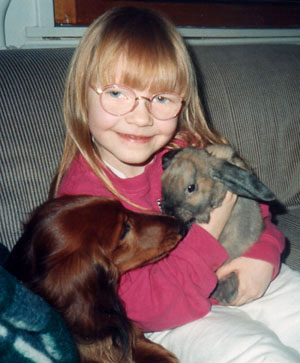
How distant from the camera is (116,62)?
4.94ft

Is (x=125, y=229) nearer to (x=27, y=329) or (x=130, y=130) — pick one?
(x=130, y=130)

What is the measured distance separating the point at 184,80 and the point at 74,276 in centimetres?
87

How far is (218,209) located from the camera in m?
1.64

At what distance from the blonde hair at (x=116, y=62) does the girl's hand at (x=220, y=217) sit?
361 millimetres

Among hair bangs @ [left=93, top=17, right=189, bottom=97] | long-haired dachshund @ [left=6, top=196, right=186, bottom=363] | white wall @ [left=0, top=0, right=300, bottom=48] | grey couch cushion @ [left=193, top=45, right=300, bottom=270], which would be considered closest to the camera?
long-haired dachshund @ [left=6, top=196, right=186, bottom=363]

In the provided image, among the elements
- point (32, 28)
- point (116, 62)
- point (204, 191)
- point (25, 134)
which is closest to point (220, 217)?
point (204, 191)

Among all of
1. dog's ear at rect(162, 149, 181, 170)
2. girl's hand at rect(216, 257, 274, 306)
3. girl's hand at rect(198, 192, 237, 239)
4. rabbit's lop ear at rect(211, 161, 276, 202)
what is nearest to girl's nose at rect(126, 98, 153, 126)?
dog's ear at rect(162, 149, 181, 170)

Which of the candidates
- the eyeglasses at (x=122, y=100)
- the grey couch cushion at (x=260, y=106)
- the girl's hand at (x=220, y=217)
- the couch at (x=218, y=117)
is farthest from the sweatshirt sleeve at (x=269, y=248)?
the eyeglasses at (x=122, y=100)

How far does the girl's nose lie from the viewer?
1518 millimetres

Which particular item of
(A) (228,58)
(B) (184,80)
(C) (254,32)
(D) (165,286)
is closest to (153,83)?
(B) (184,80)

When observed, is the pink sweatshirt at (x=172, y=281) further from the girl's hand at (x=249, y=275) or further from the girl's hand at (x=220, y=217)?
the girl's hand at (x=249, y=275)

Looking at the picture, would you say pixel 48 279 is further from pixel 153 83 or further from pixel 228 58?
pixel 228 58

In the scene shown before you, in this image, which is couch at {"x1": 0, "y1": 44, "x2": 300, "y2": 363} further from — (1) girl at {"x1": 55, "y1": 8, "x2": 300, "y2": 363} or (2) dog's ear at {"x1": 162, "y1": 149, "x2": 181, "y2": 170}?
(2) dog's ear at {"x1": 162, "y1": 149, "x2": 181, "y2": 170}

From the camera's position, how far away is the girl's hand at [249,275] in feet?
5.33
